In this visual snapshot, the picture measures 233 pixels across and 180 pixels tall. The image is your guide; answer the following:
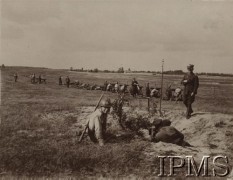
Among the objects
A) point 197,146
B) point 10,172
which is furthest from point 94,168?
point 197,146

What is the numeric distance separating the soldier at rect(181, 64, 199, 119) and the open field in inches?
9.7

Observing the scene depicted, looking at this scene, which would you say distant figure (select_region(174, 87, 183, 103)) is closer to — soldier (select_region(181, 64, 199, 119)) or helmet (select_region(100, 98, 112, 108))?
soldier (select_region(181, 64, 199, 119))

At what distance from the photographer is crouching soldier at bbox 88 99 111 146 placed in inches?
328

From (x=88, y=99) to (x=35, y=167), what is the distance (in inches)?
84.8

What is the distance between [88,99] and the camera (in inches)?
365

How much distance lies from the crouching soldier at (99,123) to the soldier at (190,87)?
168 cm

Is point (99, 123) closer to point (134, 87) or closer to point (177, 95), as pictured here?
point (134, 87)

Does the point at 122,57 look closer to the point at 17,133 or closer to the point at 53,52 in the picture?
the point at 53,52

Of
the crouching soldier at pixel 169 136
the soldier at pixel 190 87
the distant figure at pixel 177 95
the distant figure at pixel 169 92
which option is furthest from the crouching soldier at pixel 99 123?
the distant figure at pixel 169 92

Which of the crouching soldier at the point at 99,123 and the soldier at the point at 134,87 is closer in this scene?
the crouching soldier at the point at 99,123

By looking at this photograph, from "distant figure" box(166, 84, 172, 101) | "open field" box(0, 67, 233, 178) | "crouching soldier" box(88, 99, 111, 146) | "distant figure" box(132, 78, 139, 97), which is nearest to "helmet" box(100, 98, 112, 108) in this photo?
"crouching soldier" box(88, 99, 111, 146)

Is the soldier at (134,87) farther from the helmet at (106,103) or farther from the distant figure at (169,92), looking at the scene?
the helmet at (106,103)

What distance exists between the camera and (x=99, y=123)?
845 cm

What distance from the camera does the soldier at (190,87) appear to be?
28.3 feet
